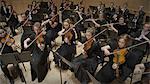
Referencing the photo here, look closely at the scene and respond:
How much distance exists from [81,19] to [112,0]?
3.78 metres

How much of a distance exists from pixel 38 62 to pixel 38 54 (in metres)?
0.16

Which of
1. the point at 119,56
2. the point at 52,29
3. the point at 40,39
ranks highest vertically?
the point at 40,39

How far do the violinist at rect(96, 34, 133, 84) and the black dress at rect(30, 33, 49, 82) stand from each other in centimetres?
115

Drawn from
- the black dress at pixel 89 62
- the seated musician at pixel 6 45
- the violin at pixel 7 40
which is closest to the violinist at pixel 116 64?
the black dress at pixel 89 62

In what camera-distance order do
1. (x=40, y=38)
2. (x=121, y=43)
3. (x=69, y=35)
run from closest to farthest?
(x=121, y=43)
(x=40, y=38)
(x=69, y=35)

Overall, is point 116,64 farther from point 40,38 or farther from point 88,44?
point 40,38

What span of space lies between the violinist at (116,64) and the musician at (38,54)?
1.16m

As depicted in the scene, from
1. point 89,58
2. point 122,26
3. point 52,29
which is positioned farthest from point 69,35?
point 122,26

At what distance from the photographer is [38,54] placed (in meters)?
Answer: 4.74

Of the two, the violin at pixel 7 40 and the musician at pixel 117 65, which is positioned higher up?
the violin at pixel 7 40

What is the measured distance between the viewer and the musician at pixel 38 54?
15.3 ft

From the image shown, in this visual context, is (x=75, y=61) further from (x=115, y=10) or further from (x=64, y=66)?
(x=115, y=10)

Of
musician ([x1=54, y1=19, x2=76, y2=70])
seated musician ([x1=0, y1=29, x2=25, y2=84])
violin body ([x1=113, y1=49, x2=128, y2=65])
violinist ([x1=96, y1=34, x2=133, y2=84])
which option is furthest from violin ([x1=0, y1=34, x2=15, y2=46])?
violin body ([x1=113, y1=49, x2=128, y2=65])

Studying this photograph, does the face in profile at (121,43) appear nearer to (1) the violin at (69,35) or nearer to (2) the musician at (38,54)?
(1) the violin at (69,35)
